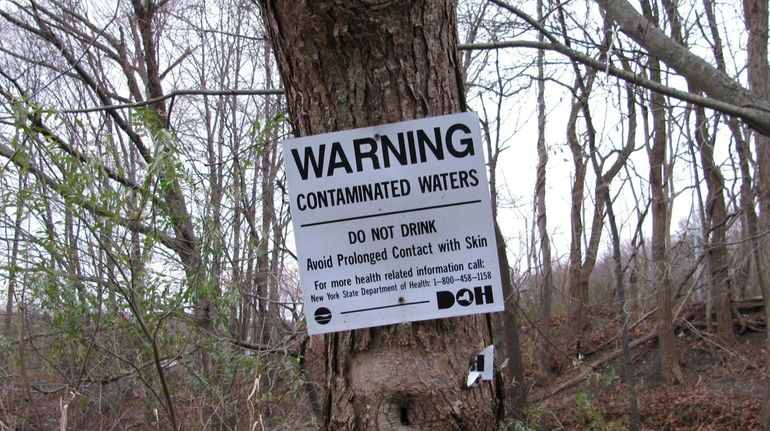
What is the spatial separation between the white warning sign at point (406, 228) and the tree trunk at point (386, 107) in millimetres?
41

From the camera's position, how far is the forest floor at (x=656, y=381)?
884cm

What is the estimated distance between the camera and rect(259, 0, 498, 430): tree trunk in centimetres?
146

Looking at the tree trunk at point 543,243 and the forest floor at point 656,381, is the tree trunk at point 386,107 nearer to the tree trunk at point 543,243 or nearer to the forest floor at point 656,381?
the forest floor at point 656,381

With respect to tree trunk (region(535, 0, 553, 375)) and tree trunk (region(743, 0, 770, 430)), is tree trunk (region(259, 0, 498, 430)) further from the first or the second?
tree trunk (region(535, 0, 553, 375))

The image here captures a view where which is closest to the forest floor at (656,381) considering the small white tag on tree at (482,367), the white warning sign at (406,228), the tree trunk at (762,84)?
the tree trunk at (762,84)

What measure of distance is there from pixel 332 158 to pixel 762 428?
774cm

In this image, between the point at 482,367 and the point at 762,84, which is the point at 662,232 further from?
the point at 482,367

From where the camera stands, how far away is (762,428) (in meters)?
7.50

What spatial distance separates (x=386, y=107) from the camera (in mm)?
1497

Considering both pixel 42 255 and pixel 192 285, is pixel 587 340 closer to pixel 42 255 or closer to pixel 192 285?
pixel 192 285

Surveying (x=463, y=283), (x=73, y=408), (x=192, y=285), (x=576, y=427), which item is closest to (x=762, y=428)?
(x=576, y=427)

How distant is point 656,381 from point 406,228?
1056 centimetres

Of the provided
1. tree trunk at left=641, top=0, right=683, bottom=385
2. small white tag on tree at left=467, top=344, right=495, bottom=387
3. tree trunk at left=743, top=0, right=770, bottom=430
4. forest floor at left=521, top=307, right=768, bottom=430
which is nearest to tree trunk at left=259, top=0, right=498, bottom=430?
small white tag on tree at left=467, top=344, right=495, bottom=387

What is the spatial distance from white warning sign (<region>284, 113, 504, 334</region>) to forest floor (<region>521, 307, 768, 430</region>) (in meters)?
6.29
